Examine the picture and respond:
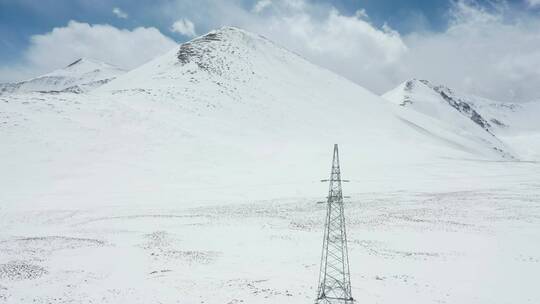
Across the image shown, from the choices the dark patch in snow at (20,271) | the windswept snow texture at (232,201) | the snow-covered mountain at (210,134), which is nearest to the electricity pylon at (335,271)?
the windswept snow texture at (232,201)

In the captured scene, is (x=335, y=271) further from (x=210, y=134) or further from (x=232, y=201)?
(x=210, y=134)

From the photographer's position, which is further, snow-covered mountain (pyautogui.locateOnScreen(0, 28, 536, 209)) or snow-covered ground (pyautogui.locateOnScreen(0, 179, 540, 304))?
snow-covered mountain (pyautogui.locateOnScreen(0, 28, 536, 209))

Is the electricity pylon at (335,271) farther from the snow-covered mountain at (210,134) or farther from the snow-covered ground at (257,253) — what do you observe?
the snow-covered mountain at (210,134)

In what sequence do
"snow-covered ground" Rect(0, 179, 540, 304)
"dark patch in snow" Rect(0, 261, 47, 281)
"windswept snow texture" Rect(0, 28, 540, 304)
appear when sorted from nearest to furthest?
1. "snow-covered ground" Rect(0, 179, 540, 304)
2. "windswept snow texture" Rect(0, 28, 540, 304)
3. "dark patch in snow" Rect(0, 261, 47, 281)

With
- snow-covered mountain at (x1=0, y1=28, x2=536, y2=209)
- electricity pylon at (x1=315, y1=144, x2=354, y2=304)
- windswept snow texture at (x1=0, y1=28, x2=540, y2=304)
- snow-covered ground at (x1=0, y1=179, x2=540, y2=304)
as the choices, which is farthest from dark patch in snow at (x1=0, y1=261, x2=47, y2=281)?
snow-covered mountain at (x1=0, y1=28, x2=536, y2=209)

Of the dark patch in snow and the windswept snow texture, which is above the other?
the windswept snow texture

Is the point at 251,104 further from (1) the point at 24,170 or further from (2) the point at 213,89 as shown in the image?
(1) the point at 24,170

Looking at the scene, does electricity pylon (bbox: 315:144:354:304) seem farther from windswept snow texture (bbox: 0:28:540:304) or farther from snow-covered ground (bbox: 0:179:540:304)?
windswept snow texture (bbox: 0:28:540:304)

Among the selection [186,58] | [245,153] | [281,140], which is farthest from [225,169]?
[186,58]
